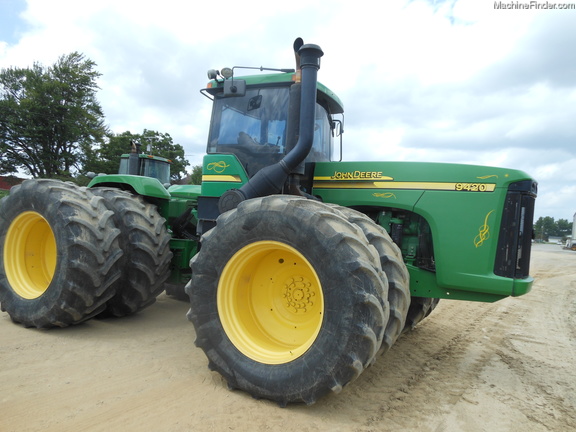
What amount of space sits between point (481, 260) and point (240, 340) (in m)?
2.17

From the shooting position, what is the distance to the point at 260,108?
14.4 feet

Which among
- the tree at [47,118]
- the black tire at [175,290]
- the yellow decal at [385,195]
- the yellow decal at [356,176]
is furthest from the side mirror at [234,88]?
A: the tree at [47,118]

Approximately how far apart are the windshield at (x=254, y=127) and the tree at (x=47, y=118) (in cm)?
2580

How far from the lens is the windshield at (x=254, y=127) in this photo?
170 inches

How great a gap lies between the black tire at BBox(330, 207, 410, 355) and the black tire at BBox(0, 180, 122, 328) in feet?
8.48

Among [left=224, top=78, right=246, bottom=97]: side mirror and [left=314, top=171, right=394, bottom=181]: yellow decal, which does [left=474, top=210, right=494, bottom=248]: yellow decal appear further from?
[left=224, top=78, right=246, bottom=97]: side mirror

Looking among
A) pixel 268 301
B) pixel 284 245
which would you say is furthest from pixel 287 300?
pixel 284 245

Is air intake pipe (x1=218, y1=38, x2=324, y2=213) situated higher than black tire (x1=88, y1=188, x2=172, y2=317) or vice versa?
air intake pipe (x1=218, y1=38, x2=324, y2=213)

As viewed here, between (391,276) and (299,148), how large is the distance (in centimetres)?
134

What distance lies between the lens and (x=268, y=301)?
3625 millimetres

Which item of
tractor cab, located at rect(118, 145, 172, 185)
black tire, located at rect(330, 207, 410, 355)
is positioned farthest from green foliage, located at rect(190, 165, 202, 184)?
black tire, located at rect(330, 207, 410, 355)

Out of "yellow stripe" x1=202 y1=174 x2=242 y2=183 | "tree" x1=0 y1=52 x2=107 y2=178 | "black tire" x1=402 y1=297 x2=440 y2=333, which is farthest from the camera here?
"tree" x1=0 y1=52 x2=107 y2=178

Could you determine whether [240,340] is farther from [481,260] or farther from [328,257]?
[481,260]

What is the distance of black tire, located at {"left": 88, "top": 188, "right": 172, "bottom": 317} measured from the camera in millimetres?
4742
